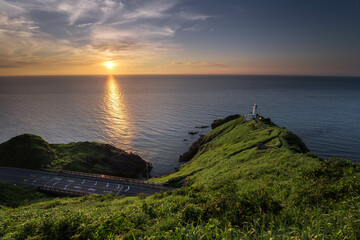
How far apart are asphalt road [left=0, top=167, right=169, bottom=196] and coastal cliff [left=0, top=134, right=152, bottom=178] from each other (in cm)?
381

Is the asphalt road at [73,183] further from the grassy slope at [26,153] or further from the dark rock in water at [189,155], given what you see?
the dark rock in water at [189,155]

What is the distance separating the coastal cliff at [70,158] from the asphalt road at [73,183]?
150 inches

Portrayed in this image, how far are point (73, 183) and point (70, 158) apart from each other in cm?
1749

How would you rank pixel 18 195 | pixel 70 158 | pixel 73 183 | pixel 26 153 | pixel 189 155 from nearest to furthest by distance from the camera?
pixel 18 195, pixel 73 183, pixel 26 153, pixel 70 158, pixel 189 155

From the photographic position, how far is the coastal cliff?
2126 inches

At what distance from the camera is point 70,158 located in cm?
5872

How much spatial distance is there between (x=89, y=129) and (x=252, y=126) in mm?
84752

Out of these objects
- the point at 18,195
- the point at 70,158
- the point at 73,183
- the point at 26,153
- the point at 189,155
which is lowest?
the point at 189,155

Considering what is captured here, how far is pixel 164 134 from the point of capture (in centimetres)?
9006

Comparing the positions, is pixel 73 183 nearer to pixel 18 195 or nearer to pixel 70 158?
pixel 18 195

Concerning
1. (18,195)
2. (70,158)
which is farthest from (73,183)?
(70,158)

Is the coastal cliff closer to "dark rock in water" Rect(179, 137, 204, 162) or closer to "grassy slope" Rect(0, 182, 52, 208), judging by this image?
"dark rock in water" Rect(179, 137, 204, 162)

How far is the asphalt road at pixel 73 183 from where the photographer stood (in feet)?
135

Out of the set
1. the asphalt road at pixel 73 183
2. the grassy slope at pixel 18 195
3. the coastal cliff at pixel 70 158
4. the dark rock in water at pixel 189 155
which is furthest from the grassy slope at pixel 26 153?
the dark rock in water at pixel 189 155
